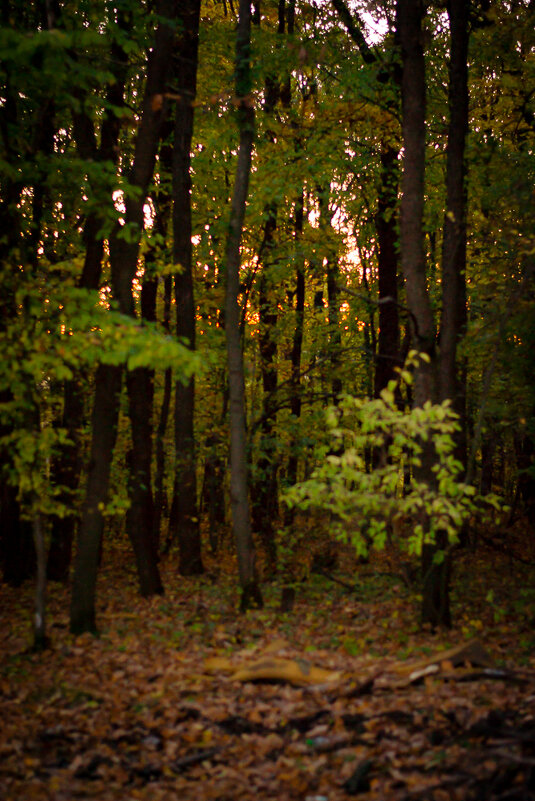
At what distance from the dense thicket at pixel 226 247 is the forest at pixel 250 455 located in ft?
0.25

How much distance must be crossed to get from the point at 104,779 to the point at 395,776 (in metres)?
2.47

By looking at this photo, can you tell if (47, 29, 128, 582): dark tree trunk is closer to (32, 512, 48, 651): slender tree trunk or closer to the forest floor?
(32, 512, 48, 651): slender tree trunk

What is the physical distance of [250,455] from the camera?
1237 cm

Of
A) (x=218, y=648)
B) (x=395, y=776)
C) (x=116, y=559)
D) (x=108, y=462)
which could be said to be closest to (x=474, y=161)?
(x=108, y=462)

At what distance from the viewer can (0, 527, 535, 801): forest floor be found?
5.25 meters

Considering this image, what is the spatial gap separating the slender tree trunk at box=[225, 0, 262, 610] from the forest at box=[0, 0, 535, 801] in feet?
0.15

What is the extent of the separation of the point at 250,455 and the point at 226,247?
4.81 metres

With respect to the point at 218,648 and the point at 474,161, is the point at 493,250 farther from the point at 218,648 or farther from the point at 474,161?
the point at 218,648

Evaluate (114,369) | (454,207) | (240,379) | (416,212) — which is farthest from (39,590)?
(454,207)

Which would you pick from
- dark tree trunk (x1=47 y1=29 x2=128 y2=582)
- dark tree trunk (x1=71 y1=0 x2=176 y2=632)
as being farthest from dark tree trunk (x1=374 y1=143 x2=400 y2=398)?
dark tree trunk (x1=71 y1=0 x2=176 y2=632)

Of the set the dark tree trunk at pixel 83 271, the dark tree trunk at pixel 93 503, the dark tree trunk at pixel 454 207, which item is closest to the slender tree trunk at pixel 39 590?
the dark tree trunk at pixel 83 271

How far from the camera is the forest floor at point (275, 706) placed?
17.2 ft

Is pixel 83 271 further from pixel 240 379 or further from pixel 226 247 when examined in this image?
pixel 226 247

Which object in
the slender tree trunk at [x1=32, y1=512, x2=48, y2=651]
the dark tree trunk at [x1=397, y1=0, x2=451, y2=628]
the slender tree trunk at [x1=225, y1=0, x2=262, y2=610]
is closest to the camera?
the slender tree trunk at [x1=32, y1=512, x2=48, y2=651]
